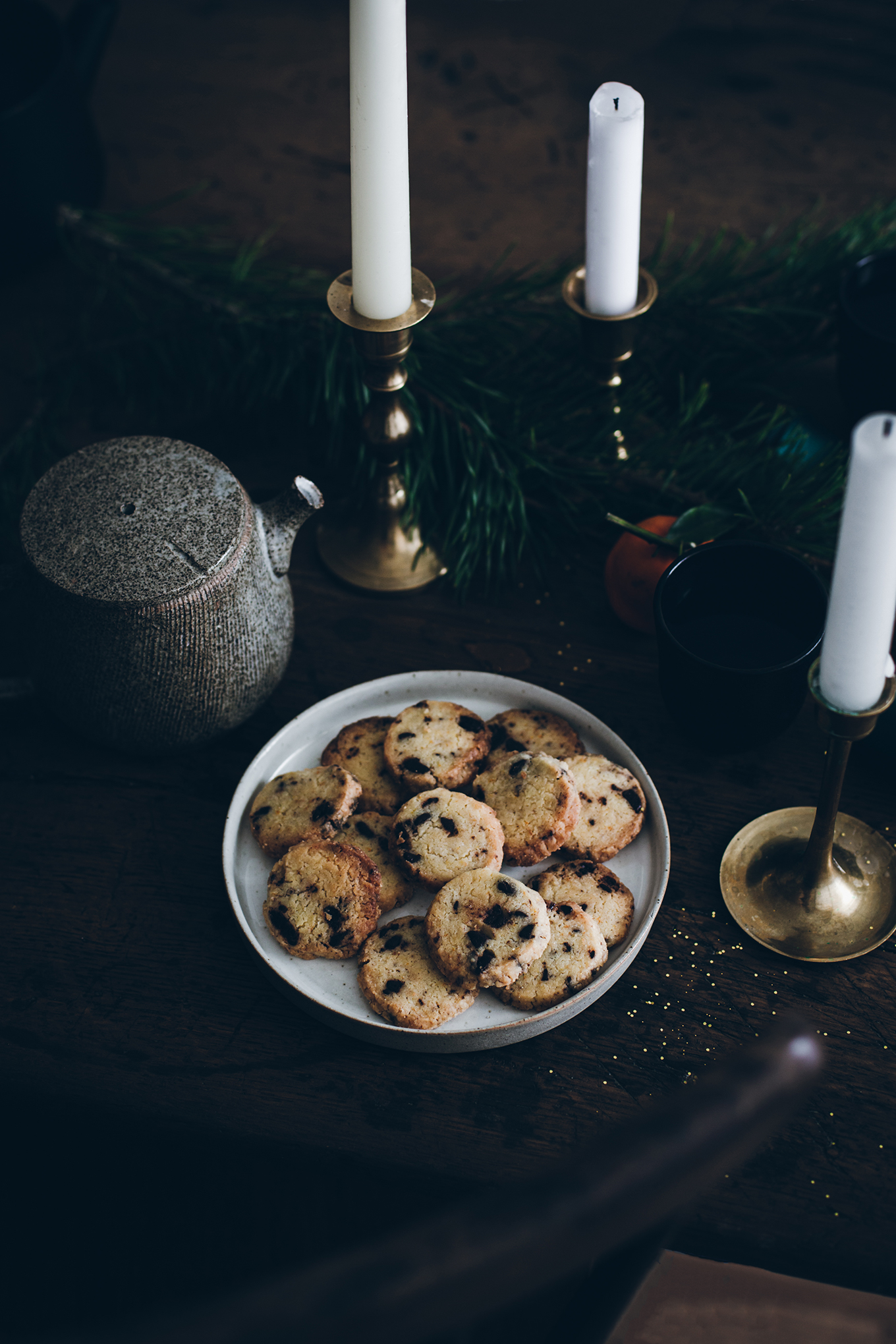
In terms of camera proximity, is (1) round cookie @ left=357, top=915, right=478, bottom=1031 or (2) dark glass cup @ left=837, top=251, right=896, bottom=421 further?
(2) dark glass cup @ left=837, top=251, right=896, bottom=421

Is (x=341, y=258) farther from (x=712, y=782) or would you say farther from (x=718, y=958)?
(x=718, y=958)

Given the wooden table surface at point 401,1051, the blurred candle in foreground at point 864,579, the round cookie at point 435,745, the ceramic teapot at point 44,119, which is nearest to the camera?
the blurred candle in foreground at point 864,579

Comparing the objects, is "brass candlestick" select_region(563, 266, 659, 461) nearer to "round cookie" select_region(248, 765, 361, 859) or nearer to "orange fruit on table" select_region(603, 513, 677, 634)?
"orange fruit on table" select_region(603, 513, 677, 634)

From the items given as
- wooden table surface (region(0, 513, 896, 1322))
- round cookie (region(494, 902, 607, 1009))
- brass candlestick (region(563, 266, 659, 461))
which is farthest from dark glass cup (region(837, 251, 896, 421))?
round cookie (region(494, 902, 607, 1009))

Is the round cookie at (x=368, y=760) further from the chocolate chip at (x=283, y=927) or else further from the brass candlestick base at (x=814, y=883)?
the brass candlestick base at (x=814, y=883)

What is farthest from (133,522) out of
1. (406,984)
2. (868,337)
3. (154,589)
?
(868,337)

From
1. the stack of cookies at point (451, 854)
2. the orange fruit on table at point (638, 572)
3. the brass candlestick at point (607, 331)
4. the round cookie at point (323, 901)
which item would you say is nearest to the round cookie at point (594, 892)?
the stack of cookies at point (451, 854)
